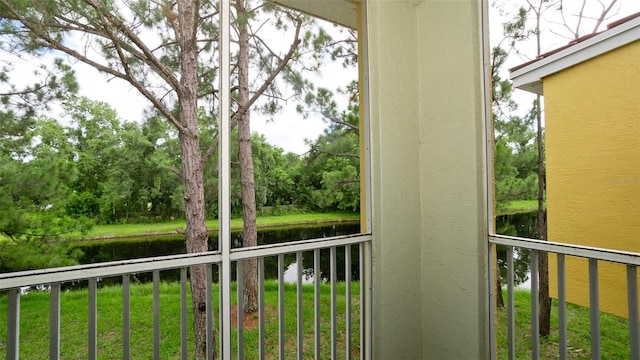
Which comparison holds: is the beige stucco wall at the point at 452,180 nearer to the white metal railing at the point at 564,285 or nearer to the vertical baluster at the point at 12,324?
the white metal railing at the point at 564,285

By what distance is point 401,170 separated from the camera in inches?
90.4

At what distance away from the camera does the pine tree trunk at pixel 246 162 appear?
2033mm

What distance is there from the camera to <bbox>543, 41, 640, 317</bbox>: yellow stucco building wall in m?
1.48

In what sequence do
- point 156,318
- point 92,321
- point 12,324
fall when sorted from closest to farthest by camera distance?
1. point 12,324
2. point 92,321
3. point 156,318

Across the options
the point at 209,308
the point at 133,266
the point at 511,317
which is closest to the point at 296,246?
the point at 209,308

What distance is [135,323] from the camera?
2086 millimetres

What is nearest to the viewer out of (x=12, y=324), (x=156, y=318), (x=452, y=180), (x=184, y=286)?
(x=12, y=324)

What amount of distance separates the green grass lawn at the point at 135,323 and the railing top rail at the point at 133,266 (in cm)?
39

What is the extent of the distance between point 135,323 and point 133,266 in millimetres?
957

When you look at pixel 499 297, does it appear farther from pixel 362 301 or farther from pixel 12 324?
pixel 12 324

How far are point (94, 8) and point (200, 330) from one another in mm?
2396

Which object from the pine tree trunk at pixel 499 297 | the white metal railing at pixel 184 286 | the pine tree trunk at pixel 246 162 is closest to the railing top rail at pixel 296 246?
the white metal railing at pixel 184 286

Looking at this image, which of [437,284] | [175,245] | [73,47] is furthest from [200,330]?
[73,47]

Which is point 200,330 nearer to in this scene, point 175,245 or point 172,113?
point 175,245
